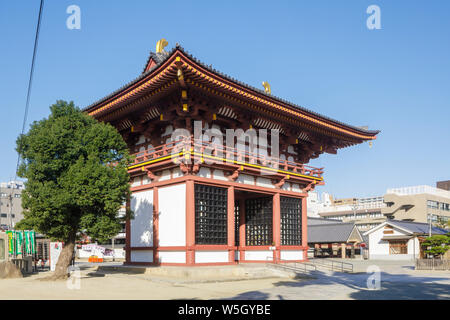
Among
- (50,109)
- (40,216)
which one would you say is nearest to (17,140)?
(50,109)

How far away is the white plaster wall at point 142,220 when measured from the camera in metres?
27.8

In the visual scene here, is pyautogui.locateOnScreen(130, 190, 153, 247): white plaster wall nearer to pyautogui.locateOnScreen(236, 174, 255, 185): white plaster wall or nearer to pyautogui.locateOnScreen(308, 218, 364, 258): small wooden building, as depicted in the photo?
pyautogui.locateOnScreen(236, 174, 255, 185): white plaster wall

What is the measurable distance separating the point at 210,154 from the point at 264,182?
17.4 feet

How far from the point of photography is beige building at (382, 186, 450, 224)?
93000 mm

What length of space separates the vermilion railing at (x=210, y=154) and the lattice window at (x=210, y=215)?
1.97 metres

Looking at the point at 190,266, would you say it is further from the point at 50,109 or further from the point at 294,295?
the point at 50,109

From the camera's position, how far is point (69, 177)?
21406mm

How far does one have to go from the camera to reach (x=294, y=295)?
57.9 feet

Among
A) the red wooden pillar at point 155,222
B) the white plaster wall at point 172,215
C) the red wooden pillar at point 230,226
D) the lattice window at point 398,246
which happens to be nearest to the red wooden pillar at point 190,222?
the white plaster wall at point 172,215

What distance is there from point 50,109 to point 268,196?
15.7 m

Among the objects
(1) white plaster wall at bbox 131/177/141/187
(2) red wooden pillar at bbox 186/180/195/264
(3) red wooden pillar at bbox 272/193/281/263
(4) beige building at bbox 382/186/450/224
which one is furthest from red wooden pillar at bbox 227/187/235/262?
(4) beige building at bbox 382/186/450/224

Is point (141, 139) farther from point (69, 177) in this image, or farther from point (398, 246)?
point (398, 246)

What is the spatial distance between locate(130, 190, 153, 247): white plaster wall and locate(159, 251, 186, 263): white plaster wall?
147 centimetres

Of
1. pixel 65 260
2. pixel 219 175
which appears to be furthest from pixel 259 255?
pixel 65 260
